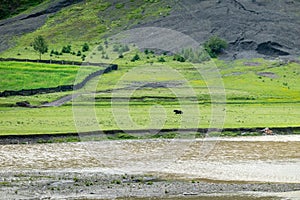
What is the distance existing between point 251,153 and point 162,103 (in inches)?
1290

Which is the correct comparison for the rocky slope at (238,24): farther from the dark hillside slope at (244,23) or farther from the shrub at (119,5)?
the shrub at (119,5)

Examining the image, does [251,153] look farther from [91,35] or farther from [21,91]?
[91,35]

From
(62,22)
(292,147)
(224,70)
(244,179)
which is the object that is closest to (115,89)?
(224,70)

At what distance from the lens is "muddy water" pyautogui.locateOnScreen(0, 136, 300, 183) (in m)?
52.2

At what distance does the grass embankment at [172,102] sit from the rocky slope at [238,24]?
12769 millimetres

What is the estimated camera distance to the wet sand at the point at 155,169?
45125mm

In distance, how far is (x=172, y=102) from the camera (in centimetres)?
9462

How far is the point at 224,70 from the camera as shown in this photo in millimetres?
131875

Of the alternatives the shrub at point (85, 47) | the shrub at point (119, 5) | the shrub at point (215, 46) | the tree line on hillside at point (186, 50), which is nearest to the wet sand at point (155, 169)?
the tree line on hillside at point (186, 50)

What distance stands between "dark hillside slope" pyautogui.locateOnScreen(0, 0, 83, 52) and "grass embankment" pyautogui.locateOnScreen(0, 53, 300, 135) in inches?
1815

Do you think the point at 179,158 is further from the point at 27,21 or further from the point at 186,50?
the point at 27,21

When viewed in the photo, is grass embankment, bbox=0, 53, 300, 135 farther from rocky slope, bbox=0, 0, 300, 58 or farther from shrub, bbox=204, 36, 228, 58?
rocky slope, bbox=0, 0, 300, 58

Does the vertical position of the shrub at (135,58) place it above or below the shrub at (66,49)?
below

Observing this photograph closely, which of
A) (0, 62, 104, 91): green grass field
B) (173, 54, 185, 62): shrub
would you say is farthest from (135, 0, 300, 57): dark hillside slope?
(0, 62, 104, 91): green grass field
